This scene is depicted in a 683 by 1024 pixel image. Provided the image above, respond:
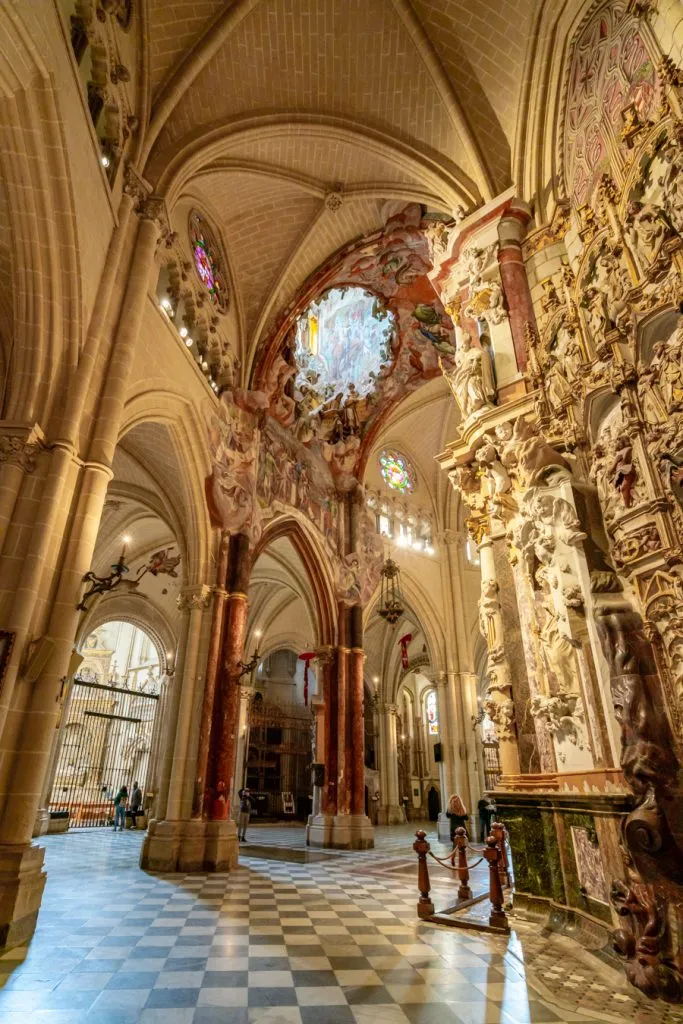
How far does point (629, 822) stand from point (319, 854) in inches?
377

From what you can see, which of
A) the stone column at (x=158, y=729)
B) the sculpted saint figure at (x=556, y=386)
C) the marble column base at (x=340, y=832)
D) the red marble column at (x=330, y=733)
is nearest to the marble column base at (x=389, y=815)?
the stone column at (x=158, y=729)

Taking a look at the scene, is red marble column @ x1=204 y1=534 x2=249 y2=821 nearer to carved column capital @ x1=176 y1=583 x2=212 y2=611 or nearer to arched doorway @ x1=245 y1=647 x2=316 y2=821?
carved column capital @ x1=176 y1=583 x2=212 y2=611

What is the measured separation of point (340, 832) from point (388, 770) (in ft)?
37.3

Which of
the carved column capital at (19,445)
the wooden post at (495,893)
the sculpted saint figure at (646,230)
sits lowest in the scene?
the wooden post at (495,893)

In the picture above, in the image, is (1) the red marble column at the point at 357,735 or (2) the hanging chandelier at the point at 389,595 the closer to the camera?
(1) the red marble column at the point at 357,735

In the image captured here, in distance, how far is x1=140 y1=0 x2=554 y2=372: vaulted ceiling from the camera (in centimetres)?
928

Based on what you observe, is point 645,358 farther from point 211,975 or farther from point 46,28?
point 46,28

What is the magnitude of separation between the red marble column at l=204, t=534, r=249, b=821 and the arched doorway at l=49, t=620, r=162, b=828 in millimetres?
9997

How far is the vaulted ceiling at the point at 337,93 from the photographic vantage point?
30.5ft

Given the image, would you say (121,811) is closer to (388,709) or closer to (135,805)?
(135,805)

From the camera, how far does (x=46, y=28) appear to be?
6.09 m

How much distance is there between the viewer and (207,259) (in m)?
12.6

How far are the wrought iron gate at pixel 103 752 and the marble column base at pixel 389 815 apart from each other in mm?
9586

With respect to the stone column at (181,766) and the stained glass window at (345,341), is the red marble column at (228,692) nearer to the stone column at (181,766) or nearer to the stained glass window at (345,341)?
the stone column at (181,766)
